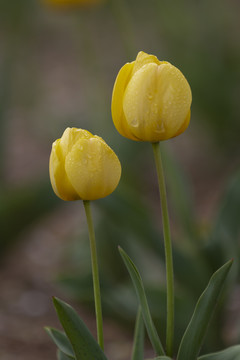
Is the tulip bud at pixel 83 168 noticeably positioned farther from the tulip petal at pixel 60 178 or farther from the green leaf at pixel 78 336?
the green leaf at pixel 78 336

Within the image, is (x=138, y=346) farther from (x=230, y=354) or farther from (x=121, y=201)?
(x=121, y=201)

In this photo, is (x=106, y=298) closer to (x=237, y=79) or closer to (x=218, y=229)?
(x=218, y=229)

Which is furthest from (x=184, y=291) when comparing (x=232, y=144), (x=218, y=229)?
(x=232, y=144)

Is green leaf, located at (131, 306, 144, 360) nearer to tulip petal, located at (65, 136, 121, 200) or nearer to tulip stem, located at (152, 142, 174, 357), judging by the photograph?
tulip stem, located at (152, 142, 174, 357)

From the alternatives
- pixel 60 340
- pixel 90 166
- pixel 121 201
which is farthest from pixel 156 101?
pixel 121 201

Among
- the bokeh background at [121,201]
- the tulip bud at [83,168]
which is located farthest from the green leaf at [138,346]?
the bokeh background at [121,201]

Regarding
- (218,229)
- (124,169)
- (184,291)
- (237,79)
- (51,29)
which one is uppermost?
(51,29)
